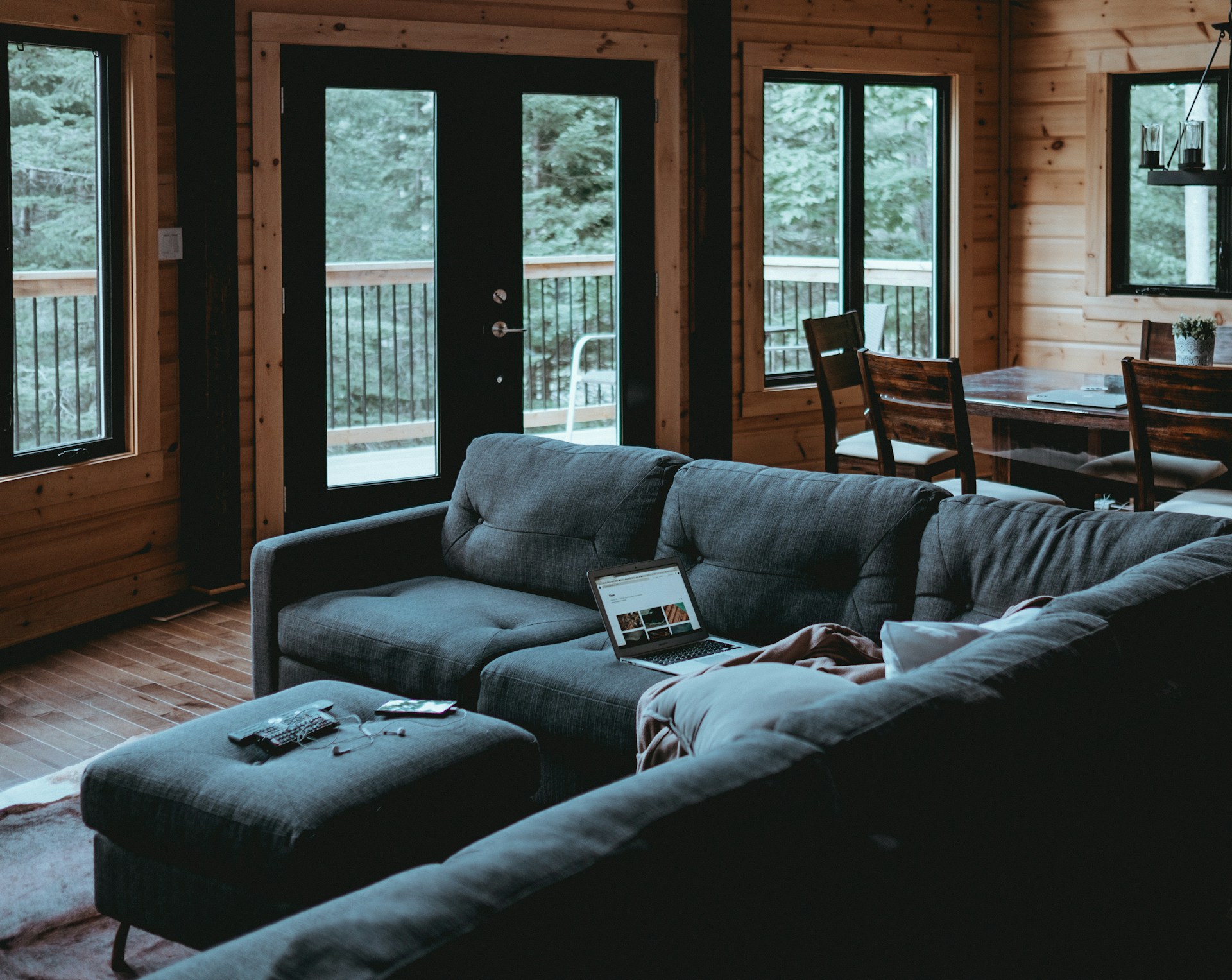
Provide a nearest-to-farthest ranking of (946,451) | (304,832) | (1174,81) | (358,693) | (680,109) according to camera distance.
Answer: (304,832)
(358,693)
(946,451)
(680,109)
(1174,81)

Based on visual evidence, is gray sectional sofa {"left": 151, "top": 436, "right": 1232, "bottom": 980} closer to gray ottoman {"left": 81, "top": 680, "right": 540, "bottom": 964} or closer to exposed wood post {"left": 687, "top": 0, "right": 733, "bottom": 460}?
gray ottoman {"left": 81, "top": 680, "right": 540, "bottom": 964}

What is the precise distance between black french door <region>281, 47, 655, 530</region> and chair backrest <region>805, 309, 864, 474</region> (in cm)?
103

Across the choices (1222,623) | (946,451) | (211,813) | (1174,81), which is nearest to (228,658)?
(211,813)

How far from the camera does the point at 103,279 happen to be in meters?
4.98

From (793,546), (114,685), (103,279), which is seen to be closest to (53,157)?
(103,279)

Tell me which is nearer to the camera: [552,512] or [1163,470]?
[552,512]

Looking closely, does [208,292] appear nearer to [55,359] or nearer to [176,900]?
[55,359]

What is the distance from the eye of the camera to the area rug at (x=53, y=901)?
265 cm

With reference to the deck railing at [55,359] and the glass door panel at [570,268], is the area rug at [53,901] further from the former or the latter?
the glass door panel at [570,268]

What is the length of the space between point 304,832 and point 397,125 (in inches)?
153

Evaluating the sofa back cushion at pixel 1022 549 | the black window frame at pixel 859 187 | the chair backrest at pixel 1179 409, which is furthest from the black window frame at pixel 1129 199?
the sofa back cushion at pixel 1022 549

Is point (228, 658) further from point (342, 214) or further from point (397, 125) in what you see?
point (397, 125)

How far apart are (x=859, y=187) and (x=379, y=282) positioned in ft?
8.83

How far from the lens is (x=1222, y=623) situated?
2357 mm
